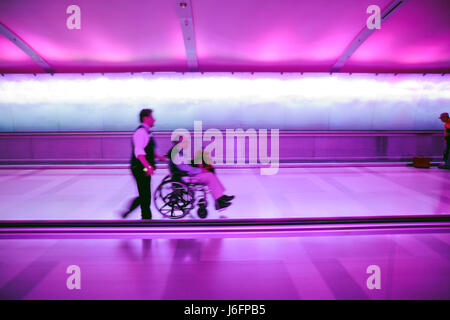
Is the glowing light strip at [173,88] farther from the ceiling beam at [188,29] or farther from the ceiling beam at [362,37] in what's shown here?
the ceiling beam at [188,29]

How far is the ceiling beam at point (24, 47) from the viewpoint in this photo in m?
7.11

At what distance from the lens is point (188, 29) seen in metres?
7.11

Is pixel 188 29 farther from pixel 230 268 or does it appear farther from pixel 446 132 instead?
pixel 446 132

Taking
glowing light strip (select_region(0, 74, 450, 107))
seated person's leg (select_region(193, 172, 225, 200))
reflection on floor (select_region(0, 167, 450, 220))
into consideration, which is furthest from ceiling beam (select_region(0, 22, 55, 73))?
seated person's leg (select_region(193, 172, 225, 200))

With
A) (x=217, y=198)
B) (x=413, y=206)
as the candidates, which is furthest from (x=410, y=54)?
(x=217, y=198)

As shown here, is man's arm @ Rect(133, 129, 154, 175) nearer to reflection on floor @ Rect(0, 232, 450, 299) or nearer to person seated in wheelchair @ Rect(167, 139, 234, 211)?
person seated in wheelchair @ Rect(167, 139, 234, 211)

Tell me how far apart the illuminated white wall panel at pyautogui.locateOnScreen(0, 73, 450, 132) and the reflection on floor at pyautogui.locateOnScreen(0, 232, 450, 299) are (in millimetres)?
6437

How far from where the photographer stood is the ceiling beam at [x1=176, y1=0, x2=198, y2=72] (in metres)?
6.46

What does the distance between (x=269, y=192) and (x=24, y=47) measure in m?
8.80

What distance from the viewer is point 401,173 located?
7.45 metres

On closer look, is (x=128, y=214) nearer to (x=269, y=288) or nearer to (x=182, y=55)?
(x=269, y=288)

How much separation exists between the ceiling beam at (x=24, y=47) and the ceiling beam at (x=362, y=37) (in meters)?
10.2
